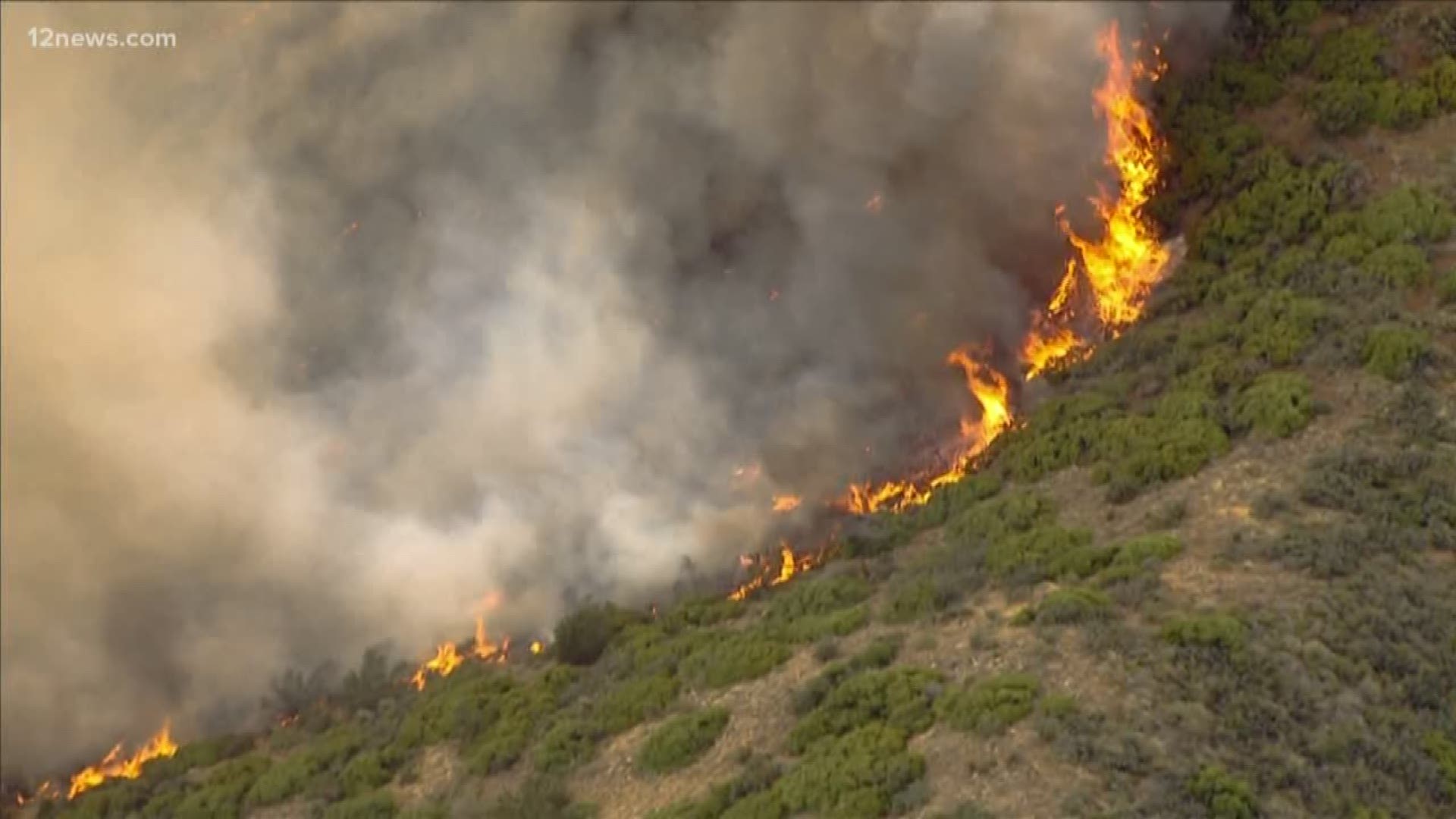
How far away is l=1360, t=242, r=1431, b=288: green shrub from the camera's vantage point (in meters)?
27.0

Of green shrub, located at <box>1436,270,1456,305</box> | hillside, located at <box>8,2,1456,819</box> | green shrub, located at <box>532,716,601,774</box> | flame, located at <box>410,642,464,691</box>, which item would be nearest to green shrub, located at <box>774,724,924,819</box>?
hillside, located at <box>8,2,1456,819</box>

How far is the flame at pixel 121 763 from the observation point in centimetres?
3281

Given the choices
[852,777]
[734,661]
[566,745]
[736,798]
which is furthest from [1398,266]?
[566,745]

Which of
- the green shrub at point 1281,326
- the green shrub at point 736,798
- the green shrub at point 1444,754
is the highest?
the green shrub at point 1281,326

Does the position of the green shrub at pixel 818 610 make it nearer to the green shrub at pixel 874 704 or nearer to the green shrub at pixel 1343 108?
the green shrub at pixel 874 704

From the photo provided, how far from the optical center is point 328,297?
136 ft

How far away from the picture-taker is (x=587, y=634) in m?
28.8

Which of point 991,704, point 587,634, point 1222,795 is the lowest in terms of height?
point 1222,795

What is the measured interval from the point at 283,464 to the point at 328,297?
5553 millimetres

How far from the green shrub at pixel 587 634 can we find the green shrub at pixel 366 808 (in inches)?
174

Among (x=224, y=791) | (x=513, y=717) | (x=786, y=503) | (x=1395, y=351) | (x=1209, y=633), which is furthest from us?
(x=786, y=503)

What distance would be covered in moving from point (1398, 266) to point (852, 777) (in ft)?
49.5

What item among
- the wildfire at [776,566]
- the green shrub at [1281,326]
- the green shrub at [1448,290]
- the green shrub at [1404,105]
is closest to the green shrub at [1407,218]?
the green shrub at [1448,290]

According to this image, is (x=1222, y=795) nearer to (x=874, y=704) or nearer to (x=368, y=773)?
(x=874, y=704)
